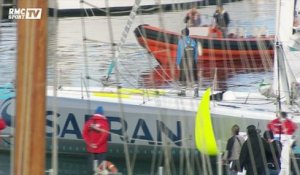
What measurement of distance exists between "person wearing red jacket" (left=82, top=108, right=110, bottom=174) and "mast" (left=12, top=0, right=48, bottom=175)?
19.4 ft

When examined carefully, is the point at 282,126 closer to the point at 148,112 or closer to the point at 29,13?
the point at 148,112

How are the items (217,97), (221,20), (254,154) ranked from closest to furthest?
(254,154) → (217,97) → (221,20)

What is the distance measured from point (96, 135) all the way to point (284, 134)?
234 cm

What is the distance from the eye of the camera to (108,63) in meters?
21.9

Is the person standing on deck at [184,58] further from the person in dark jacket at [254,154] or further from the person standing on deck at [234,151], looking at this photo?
the person in dark jacket at [254,154]

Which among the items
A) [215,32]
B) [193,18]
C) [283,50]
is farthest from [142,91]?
[193,18]

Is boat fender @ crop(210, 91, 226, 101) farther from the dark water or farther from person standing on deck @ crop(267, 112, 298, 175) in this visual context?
person standing on deck @ crop(267, 112, 298, 175)

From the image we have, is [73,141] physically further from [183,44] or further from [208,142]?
[208,142]

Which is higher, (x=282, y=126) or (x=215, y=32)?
(x=215, y=32)

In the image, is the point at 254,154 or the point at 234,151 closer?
the point at 254,154

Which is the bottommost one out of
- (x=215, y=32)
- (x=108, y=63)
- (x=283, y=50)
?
(x=283, y=50)

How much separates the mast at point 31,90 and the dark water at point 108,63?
1.94m

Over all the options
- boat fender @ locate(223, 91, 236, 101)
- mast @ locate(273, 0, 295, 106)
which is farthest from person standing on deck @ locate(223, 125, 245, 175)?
boat fender @ locate(223, 91, 236, 101)

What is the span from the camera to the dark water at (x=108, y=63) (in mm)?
13125
